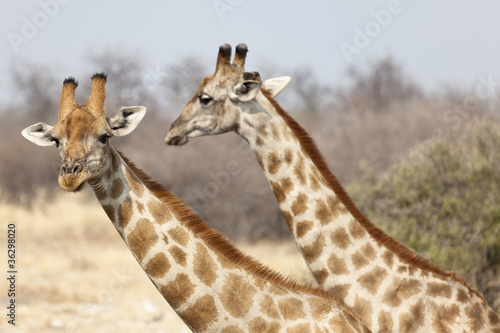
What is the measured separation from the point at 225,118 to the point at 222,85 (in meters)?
0.32

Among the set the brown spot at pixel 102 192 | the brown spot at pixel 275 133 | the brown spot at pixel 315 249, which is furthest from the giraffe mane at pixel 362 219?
the brown spot at pixel 102 192

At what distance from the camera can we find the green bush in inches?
345

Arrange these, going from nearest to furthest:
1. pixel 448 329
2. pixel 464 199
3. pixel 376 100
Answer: pixel 448 329 < pixel 464 199 < pixel 376 100

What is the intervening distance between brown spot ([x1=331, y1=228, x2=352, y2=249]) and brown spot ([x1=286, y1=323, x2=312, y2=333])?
67.7 inches

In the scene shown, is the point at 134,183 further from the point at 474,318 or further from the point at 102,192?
the point at 474,318

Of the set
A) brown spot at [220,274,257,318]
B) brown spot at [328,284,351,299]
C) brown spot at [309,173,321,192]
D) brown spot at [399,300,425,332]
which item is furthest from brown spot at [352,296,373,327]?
brown spot at [220,274,257,318]

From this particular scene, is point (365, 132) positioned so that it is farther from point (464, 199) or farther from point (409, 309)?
point (409, 309)

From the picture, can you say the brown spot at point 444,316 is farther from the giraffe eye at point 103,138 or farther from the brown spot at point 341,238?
the giraffe eye at point 103,138

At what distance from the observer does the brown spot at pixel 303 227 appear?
5.84m

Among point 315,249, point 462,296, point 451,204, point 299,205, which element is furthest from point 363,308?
point 451,204

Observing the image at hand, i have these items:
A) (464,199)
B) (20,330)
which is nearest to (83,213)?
(20,330)

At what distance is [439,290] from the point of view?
546cm

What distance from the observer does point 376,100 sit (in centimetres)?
3206

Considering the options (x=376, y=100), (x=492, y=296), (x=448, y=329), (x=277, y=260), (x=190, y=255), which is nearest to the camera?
(x=190, y=255)
